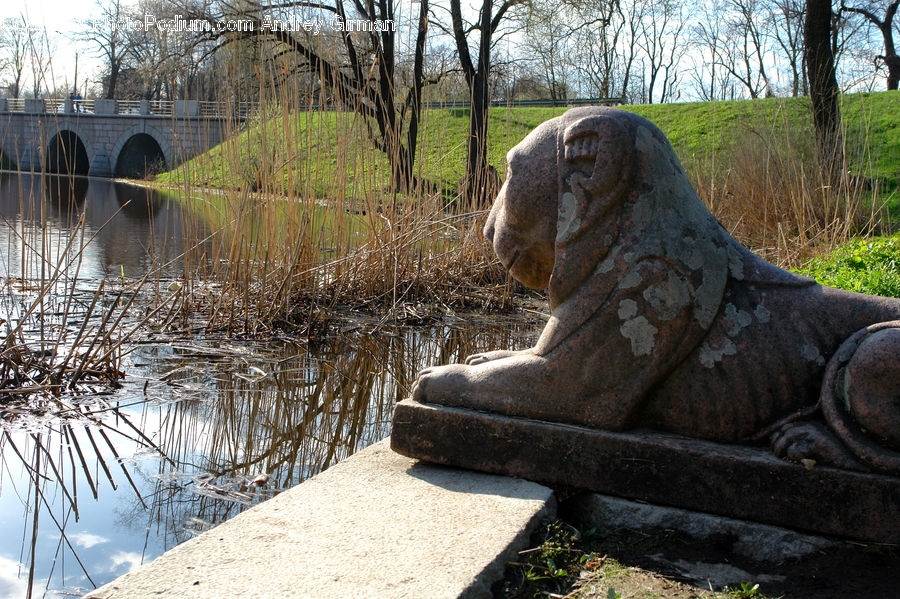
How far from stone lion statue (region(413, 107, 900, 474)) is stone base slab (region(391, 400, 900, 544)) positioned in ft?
0.22

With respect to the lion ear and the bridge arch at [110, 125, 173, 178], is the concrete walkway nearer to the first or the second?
the lion ear

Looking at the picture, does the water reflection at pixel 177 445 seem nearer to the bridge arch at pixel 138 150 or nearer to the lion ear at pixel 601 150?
the lion ear at pixel 601 150

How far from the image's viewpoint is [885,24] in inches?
933

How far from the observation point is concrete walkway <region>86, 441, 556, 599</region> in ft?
5.33

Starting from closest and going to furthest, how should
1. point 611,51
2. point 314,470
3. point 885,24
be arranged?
point 314,470 → point 885,24 → point 611,51

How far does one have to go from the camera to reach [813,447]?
1.95 m

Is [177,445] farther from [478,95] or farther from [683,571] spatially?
[478,95]

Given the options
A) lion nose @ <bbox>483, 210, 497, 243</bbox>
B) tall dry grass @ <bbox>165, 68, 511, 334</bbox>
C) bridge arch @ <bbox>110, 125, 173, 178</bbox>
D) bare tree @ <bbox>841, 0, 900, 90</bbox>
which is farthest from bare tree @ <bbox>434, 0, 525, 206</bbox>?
bridge arch @ <bbox>110, 125, 173, 178</bbox>

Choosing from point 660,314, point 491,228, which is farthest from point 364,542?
point 491,228

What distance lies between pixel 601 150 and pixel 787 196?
520cm

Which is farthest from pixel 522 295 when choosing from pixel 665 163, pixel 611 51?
pixel 611 51

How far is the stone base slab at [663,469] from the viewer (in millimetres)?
1908

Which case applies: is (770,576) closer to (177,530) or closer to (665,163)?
(665,163)

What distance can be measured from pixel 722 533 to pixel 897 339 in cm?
68
